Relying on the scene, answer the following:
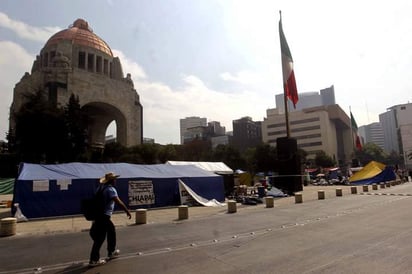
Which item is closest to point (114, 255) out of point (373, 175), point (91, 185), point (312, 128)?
point (91, 185)

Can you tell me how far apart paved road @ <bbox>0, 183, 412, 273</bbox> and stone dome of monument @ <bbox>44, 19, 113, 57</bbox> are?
69780mm

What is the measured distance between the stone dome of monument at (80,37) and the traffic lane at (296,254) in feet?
238

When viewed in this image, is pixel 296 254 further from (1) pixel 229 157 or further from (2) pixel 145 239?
(1) pixel 229 157

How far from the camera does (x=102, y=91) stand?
231 ft

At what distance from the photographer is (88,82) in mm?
67938

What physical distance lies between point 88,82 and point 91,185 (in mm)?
54585

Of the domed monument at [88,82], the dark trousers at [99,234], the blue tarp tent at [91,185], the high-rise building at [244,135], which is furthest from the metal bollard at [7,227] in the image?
the high-rise building at [244,135]

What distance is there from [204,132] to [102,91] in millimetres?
92216

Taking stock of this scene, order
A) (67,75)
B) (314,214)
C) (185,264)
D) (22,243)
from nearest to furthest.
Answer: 1. (185,264)
2. (22,243)
3. (314,214)
4. (67,75)

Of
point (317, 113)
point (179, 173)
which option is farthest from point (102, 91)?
point (317, 113)

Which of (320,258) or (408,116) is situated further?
(408,116)

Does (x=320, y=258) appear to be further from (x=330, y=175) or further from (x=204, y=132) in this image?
(x=204, y=132)

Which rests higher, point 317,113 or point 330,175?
point 317,113

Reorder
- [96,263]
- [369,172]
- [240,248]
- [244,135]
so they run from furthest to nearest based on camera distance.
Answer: [244,135] < [369,172] < [240,248] < [96,263]
